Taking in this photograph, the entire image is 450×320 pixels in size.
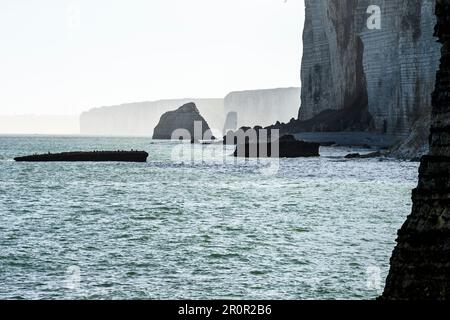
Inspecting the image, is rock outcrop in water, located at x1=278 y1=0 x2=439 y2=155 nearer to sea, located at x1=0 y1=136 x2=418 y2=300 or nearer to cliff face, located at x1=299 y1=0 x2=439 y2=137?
cliff face, located at x1=299 y1=0 x2=439 y2=137

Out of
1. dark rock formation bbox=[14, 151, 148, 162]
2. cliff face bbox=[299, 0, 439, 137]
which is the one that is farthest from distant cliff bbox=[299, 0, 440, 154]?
dark rock formation bbox=[14, 151, 148, 162]

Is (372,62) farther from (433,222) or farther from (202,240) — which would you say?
(433,222)

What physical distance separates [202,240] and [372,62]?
10984cm

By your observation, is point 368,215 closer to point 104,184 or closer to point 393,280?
point 393,280

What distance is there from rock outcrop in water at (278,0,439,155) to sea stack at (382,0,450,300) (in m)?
81.6

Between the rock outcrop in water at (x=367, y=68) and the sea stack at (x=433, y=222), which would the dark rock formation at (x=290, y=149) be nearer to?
the rock outcrop in water at (x=367, y=68)

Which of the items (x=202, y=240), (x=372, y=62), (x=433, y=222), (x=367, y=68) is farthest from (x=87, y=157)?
(x=433, y=222)

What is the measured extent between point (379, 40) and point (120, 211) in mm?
96548

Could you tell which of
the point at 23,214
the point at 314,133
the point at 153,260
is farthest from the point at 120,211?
the point at 314,133

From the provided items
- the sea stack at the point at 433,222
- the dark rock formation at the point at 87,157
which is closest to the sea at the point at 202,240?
the sea stack at the point at 433,222

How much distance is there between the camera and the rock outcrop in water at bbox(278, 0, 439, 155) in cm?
10875

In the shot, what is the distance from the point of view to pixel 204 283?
18.8m

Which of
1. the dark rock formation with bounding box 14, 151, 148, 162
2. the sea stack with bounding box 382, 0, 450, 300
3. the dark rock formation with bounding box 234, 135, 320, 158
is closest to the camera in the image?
the sea stack with bounding box 382, 0, 450, 300
